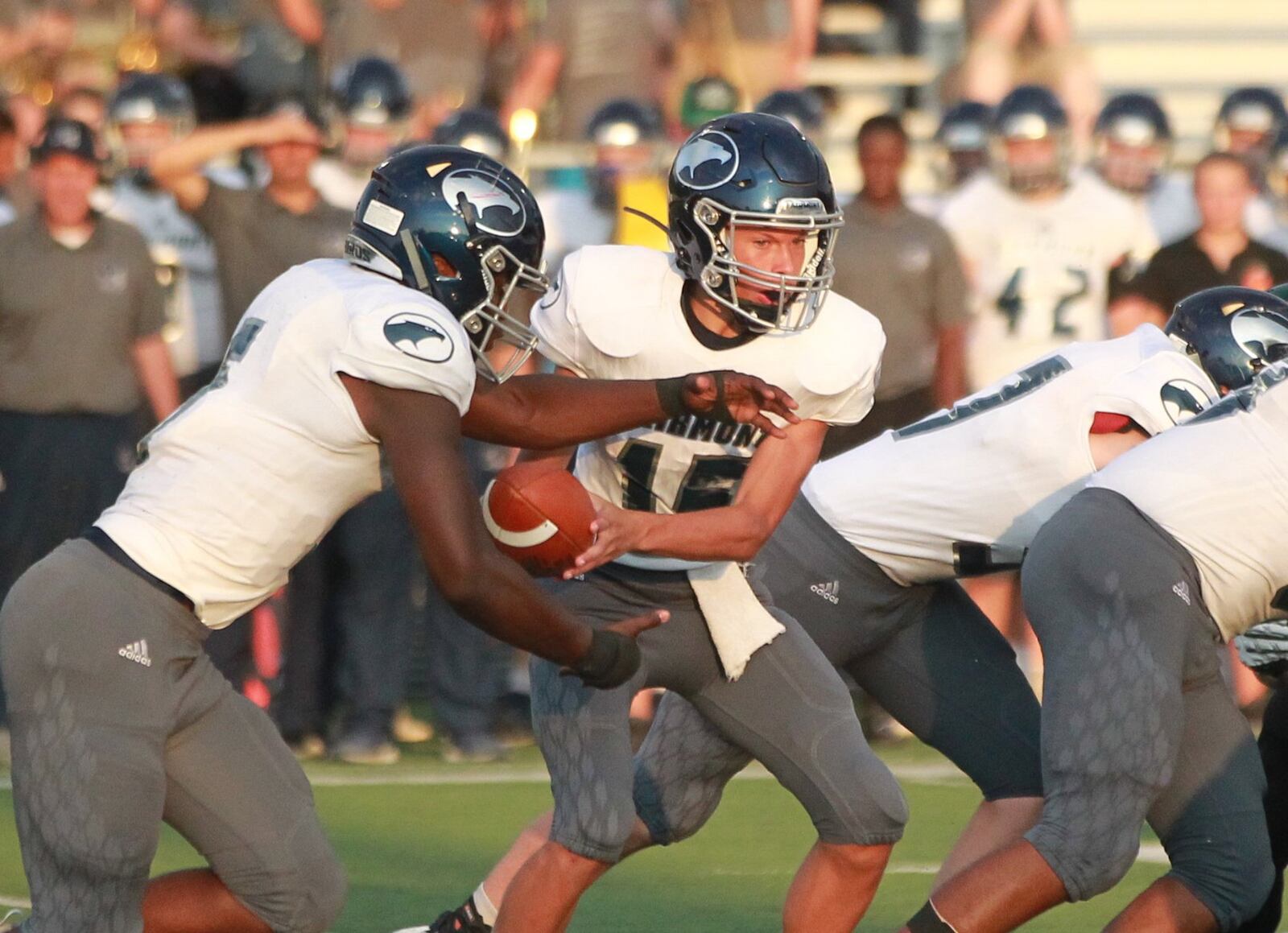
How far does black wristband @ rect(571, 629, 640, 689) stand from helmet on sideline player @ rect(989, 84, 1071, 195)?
433 centimetres

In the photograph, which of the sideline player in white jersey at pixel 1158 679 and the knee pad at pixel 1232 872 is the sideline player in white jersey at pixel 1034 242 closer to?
the sideline player in white jersey at pixel 1158 679

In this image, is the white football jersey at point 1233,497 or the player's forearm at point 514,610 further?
the white football jersey at point 1233,497

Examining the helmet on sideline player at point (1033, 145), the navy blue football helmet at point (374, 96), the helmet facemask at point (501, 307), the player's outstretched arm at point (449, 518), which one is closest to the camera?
the player's outstretched arm at point (449, 518)

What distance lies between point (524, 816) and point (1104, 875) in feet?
8.42

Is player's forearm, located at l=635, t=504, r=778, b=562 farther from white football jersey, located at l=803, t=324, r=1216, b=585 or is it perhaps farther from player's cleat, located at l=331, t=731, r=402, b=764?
player's cleat, located at l=331, t=731, r=402, b=764

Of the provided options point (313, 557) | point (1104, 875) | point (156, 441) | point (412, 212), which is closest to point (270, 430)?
point (156, 441)

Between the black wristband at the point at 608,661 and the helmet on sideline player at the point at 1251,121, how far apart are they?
210 inches

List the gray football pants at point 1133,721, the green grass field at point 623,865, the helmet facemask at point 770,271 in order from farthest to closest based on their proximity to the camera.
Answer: the green grass field at point 623,865, the helmet facemask at point 770,271, the gray football pants at point 1133,721

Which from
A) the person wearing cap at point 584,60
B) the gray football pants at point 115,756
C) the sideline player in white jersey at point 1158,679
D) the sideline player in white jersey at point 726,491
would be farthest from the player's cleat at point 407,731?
the gray football pants at point 115,756

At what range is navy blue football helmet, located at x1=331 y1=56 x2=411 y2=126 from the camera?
7.32 meters

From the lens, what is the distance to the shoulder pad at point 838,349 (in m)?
4.08

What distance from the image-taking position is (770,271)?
406cm

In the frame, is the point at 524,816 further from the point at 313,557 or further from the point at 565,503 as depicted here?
the point at 565,503

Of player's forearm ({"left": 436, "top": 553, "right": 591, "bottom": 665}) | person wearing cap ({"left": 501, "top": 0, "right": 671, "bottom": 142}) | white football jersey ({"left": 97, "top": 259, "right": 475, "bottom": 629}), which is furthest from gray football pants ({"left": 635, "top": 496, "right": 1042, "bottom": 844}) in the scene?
person wearing cap ({"left": 501, "top": 0, "right": 671, "bottom": 142})
